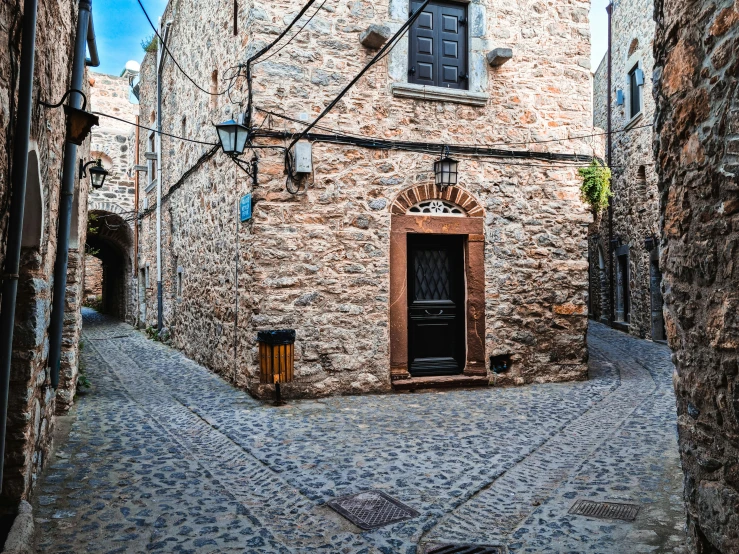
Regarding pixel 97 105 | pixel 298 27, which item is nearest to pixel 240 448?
pixel 298 27

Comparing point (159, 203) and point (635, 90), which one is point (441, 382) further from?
point (635, 90)

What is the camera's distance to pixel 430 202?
7457 mm

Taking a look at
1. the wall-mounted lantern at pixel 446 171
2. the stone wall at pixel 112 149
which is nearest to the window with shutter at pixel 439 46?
the wall-mounted lantern at pixel 446 171

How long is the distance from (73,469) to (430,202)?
4930 millimetres

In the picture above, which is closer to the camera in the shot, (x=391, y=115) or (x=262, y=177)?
(x=262, y=177)

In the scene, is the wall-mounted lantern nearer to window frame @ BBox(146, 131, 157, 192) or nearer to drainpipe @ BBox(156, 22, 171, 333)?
drainpipe @ BBox(156, 22, 171, 333)

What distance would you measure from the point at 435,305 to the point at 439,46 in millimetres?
3310

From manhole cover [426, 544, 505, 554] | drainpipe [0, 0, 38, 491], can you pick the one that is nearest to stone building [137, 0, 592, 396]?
manhole cover [426, 544, 505, 554]

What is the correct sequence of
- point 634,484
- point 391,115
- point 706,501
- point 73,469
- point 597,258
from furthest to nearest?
point 597,258 → point 391,115 → point 73,469 → point 634,484 → point 706,501

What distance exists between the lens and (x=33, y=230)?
11.0 feet

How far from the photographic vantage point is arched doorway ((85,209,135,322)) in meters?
17.3

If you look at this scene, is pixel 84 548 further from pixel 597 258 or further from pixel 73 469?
pixel 597 258

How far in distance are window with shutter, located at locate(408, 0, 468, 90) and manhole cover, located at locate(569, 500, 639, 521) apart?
17.9 ft

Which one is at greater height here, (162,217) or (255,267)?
(162,217)
